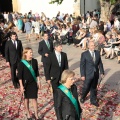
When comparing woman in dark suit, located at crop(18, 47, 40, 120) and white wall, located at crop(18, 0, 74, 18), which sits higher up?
white wall, located at crop(18, 0, 74, 18)

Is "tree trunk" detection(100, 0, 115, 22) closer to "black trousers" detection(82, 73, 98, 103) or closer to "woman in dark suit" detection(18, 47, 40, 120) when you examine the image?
"black trousers" detection(82, 73, 98, 103)

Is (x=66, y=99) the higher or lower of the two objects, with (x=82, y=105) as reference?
higher

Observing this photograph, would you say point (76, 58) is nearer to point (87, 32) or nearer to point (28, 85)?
point (87, 32)

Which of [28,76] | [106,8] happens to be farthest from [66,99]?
[106,8]

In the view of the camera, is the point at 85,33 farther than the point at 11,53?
Yes

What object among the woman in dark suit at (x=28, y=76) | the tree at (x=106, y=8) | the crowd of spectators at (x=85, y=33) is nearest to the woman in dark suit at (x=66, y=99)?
the woman in dark suit at (x=28, y=76)

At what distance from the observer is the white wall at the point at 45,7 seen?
2791cm

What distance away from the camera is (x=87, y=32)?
16.9m

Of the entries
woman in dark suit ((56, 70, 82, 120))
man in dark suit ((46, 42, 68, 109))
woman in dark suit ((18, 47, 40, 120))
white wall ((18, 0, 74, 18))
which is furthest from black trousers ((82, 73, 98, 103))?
white wall ((18, 0, 74, 18))

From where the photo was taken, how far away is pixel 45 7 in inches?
1160

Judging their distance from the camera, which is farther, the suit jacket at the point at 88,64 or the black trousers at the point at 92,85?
the black trousers at the point at 92,85

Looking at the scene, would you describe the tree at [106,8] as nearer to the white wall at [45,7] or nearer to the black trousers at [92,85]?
the white wall at [45,7]

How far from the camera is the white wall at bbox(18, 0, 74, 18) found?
91.6 ft

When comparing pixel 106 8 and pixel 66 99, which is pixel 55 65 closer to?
pixel 66 99
